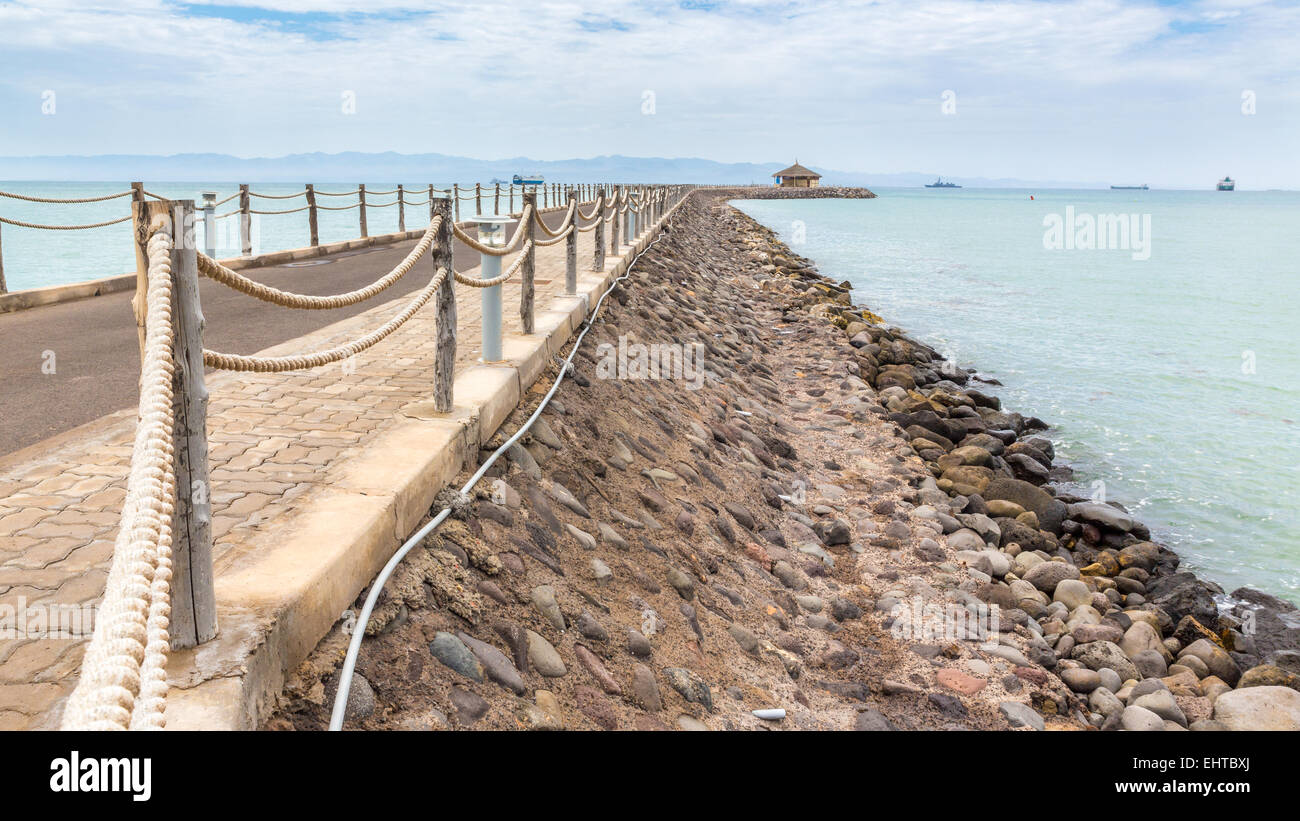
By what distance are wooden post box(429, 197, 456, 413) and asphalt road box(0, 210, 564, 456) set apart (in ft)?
7.22

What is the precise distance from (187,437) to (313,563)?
2.33 feet

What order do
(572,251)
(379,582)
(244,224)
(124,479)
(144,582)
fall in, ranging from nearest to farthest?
(144,582)
(379,582)
(124,479)
(572,251)
(244,224)

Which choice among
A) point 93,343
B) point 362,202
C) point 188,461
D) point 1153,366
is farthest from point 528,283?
point 1153,366

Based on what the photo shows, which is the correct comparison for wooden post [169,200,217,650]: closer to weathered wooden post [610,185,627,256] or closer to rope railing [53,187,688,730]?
rope railing [53,187,688,730]

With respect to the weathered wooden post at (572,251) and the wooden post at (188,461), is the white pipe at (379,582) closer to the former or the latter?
the wooden post at (188,461)

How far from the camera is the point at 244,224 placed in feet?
51.6

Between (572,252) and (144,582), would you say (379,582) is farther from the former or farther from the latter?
(572,252)

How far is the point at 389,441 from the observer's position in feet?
14.3

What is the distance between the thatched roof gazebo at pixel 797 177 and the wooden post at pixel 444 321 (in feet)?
471

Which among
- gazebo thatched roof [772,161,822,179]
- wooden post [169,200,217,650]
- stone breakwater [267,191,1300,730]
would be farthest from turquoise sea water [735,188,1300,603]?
gazebo thatched roof [772,161,822,179]

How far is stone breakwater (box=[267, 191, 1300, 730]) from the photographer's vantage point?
3.59 m

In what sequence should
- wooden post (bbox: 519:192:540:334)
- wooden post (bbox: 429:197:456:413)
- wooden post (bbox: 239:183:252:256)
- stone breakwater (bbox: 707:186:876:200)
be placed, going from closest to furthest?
1. wooden post (bbox: 429:197:456:413)
2. wooden post (bbox: 519:192:540:334)
3. wooden post (bbox: 239:183:252:256)
4. stone breakwater (bbox: 707:186:876:200)
